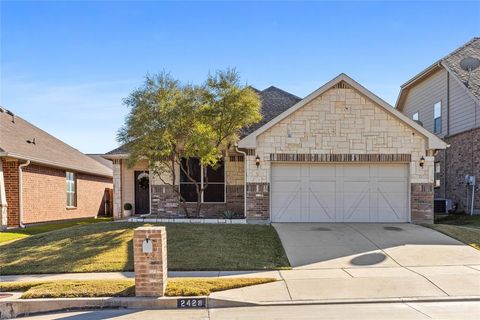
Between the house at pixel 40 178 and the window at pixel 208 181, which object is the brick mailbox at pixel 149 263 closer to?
the window at pixel 208 181

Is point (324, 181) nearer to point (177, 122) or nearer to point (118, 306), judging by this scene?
point (177, 122)

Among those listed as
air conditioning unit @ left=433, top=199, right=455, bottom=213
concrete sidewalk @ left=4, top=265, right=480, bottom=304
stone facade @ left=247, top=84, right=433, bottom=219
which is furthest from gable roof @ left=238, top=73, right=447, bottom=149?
concrete sidewalk @ left=4, top=265, right=480, bottom=304

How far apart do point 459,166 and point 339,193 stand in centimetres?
746

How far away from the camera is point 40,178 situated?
18.6 meters

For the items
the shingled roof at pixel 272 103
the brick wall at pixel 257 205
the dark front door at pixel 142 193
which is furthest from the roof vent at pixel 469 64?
the dark front door at pixel 142 193

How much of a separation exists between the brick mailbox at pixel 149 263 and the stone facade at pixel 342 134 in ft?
24.9

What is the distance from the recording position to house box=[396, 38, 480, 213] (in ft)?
58.2

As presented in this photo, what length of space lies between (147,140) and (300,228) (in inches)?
242

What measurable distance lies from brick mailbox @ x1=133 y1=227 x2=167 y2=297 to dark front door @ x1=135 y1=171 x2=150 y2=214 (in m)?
11.5

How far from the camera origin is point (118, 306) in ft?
23.8

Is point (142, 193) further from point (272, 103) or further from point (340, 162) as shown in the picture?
point (340, 162)

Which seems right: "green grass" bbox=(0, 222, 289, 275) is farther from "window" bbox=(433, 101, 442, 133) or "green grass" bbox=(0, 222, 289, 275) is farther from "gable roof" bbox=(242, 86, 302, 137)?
"window" bbox=(433, 101, 442, 133)

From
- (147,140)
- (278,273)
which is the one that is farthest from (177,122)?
(278,273)

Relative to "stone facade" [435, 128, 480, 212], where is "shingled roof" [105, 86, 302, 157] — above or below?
above
